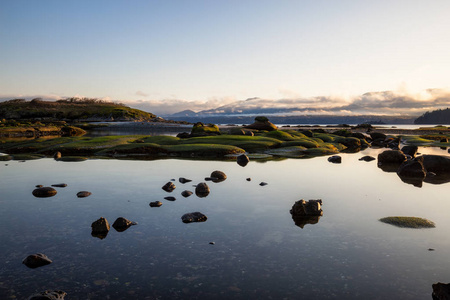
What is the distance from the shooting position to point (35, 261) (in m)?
8.48

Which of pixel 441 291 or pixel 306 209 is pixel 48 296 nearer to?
pixel 441 291

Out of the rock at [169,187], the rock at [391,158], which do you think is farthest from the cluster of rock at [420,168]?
the rock at [169,187]

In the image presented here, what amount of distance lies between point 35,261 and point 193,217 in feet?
17.6

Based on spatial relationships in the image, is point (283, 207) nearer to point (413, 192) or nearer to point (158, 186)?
point (158, 186)

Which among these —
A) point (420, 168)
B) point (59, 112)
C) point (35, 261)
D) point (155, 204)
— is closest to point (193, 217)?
point (155, 204)

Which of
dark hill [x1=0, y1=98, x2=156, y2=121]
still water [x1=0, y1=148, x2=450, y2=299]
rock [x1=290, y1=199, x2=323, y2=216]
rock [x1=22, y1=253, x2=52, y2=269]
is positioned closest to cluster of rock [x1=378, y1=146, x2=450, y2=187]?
still water [x1=0, y1=148, x2=450, y2=299]

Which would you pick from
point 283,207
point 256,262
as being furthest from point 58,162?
point 256,262

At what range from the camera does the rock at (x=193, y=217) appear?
12.2m

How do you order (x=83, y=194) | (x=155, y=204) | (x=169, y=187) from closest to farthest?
(x=155, y=204) → (x=83, y=194) → (x=169, y=187)

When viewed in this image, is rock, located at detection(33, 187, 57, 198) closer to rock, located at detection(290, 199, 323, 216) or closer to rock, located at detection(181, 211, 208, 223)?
rock, located at detection(181, 211, 208, 223)

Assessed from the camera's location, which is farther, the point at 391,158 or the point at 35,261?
the point at 391,158

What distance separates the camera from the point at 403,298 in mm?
6996

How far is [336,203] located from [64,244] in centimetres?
1153

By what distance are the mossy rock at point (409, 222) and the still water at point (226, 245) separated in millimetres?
402
